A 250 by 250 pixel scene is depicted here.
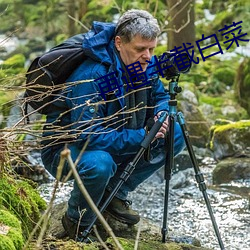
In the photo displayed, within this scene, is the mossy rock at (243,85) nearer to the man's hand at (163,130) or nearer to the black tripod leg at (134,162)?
the man's hand at (163,130)

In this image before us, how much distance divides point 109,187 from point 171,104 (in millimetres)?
692

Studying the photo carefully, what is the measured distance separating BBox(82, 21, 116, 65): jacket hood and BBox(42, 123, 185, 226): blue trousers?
0.52 meters

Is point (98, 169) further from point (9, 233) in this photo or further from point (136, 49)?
point (9, 233)

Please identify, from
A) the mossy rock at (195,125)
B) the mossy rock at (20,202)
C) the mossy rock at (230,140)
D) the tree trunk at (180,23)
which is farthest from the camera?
the tree trunk at (180,23)

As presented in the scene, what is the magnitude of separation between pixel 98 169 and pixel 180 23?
7.30m

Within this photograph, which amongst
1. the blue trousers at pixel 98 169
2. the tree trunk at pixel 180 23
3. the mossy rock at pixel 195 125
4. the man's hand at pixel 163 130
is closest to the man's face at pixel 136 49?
the man's hand at pixel 163 130

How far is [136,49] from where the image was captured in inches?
131

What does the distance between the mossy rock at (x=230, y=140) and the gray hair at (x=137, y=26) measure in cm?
357

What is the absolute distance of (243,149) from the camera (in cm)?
668

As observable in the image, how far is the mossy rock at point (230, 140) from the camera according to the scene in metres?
6.70

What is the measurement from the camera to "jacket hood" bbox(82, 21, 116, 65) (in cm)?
332

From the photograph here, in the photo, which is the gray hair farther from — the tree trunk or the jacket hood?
the tree trunk

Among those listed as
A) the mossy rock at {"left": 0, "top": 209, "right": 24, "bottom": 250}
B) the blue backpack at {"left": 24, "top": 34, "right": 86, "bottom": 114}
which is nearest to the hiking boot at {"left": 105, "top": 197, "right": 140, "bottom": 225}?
the blue backpack at {"left": 24, "top": 34, "right": 86, "bottom": 114}

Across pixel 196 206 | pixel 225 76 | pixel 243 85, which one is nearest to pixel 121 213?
pixel 196 206
